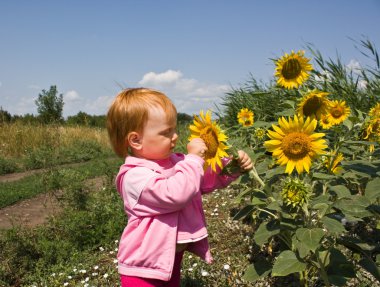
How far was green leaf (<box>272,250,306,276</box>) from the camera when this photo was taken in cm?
145

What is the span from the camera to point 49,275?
2.69 metres

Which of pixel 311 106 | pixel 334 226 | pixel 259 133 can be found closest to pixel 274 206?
pixel 334 226

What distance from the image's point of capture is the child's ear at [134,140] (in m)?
1.63

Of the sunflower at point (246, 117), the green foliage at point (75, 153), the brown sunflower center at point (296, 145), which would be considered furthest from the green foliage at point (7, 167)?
the brown sunflower center at point (296, 145)

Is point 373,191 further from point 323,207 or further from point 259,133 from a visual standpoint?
point 259,133

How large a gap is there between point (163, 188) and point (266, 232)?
38cm

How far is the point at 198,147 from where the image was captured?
1.47 metres

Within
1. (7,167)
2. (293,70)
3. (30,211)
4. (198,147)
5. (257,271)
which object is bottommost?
(30,211)

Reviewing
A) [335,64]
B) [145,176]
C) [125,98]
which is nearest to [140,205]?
[145,176]

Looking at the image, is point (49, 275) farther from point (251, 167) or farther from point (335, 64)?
point (335, 64)

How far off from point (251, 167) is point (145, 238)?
1.50 feet

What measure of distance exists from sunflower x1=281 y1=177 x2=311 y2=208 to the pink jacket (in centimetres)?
29

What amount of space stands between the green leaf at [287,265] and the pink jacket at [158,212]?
0.31 m

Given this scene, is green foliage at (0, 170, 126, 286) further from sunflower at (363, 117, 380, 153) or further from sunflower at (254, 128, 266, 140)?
sunflower at (363, 117, 380, 153)
